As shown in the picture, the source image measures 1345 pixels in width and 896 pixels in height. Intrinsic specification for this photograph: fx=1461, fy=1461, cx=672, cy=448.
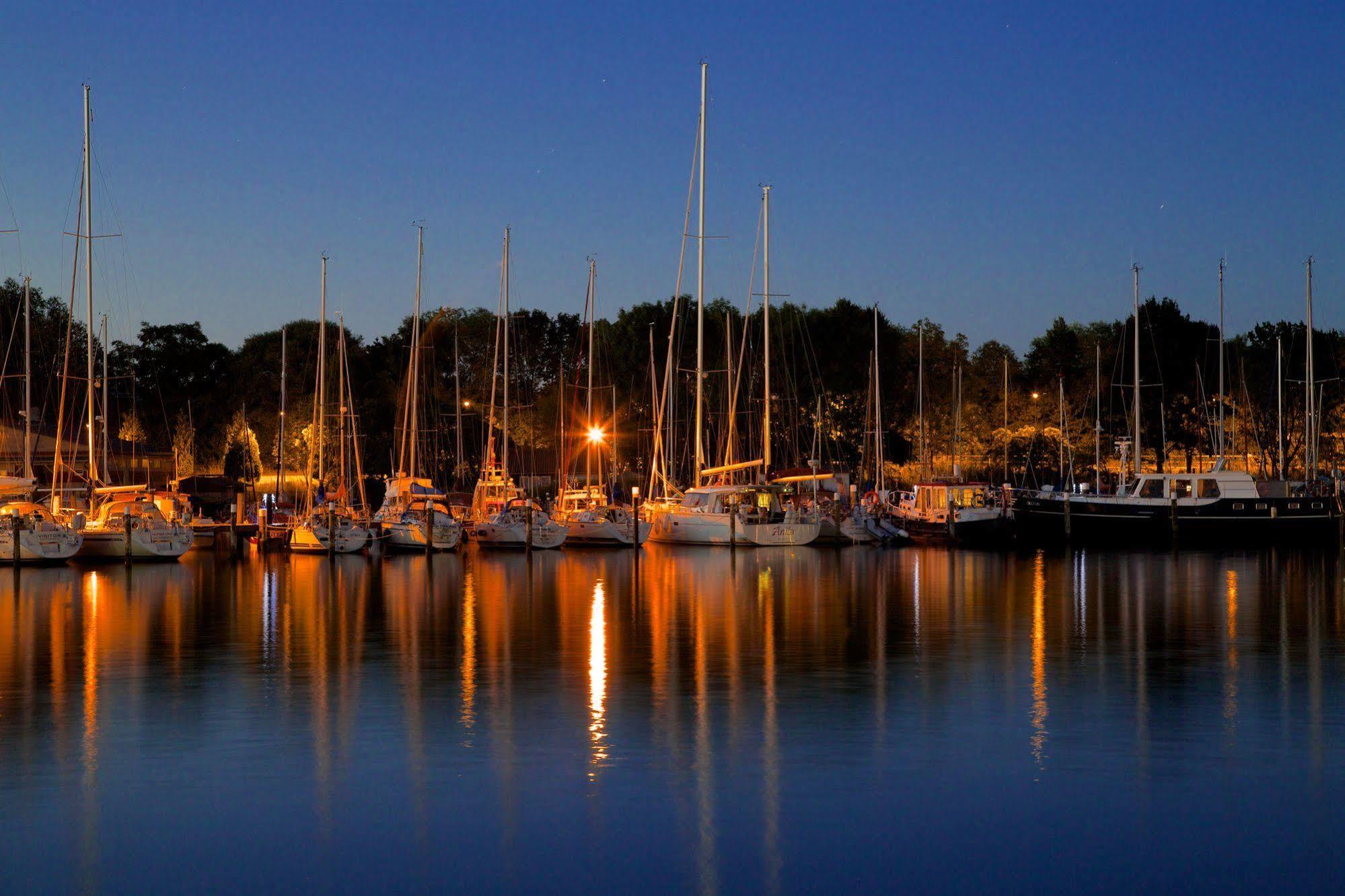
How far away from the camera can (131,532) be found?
53375mm

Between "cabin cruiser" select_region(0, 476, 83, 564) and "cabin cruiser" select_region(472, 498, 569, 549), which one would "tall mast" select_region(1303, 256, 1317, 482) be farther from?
"cabin cruiser" select_region(0, 476, 83, 564)

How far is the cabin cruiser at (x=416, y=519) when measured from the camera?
59.6m

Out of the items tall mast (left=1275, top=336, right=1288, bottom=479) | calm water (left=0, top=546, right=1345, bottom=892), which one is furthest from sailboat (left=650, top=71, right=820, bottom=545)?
tall mast (left=1275, top=336, right=1288, bottom=479)

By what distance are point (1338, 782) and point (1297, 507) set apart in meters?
51.7

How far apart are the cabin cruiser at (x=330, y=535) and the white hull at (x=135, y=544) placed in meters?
5.45

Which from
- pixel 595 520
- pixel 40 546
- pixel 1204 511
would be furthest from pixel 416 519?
pixel 1204 511

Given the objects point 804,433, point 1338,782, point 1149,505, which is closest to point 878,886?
point 1338,782

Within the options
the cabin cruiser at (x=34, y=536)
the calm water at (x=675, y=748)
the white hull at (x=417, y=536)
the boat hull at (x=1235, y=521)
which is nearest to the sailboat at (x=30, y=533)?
the cabin cruiser at (x=34, y=536)

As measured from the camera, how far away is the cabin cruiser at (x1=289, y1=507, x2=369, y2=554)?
5834 cm

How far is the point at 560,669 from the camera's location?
24.4 meters

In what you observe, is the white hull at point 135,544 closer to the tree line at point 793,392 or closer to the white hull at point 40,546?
the white hull at point 40,546

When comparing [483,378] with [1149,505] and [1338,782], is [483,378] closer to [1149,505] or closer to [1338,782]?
[1149,505]

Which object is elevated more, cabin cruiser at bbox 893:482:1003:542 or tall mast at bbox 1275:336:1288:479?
tall mast at bbox 1275:336:1288:479

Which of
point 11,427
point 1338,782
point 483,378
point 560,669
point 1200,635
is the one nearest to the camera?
point 1338,782
